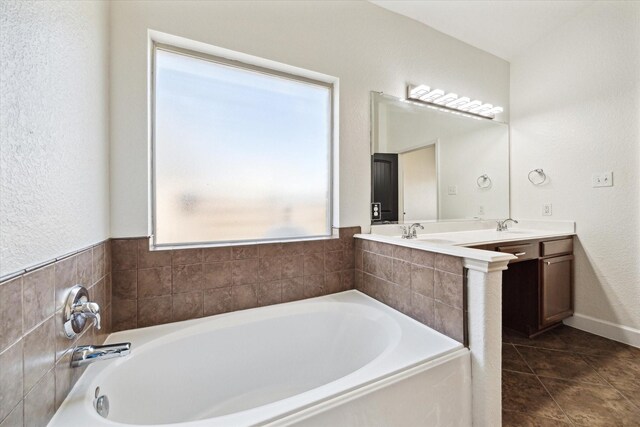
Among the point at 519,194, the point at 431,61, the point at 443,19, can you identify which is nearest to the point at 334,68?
the point at 431,61

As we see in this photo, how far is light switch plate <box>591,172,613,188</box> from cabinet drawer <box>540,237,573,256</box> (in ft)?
1.59

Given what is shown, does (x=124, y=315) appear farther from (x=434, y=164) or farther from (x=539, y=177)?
(x=539, y=177)

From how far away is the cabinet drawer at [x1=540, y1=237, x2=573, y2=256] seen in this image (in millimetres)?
2128

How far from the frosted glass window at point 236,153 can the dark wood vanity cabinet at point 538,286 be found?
1.61 metres

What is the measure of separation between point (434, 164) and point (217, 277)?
203cm

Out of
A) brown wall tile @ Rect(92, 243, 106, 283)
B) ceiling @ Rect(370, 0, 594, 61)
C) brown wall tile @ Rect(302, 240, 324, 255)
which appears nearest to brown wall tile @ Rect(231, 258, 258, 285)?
brown wall tile @ Rect(302, 240, 324, 255)

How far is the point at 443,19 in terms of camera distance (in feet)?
7.31

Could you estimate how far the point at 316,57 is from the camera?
6.05 ft

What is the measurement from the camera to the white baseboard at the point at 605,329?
2.01m

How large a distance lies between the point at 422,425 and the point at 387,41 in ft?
7.99

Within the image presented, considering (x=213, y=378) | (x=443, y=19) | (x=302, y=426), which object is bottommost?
(x=213, y=378)

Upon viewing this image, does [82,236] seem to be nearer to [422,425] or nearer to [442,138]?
[422,425]

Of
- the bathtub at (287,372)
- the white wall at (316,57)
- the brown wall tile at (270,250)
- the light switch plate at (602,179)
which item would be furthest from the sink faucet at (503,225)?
the brown wall tile at (270,250)

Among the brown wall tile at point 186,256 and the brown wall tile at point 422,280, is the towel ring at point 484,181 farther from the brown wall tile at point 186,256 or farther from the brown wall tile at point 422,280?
the brown wall tile at point 186,256
